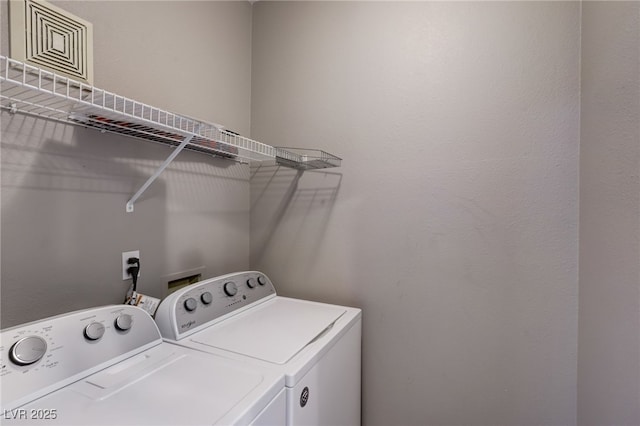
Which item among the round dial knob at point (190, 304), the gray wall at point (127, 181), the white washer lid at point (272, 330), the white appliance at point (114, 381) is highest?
the gray wall at point (127, 181)

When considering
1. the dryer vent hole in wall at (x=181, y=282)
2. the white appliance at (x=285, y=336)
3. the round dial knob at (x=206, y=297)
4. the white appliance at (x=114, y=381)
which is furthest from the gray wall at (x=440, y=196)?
the white appliance at (x=114, y=381)

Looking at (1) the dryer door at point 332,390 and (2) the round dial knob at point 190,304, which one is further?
(2) the round dial knob at point 190,304

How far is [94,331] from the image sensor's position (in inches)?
31.7

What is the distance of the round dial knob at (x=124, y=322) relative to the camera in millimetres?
861

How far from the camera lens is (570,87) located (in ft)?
3.64

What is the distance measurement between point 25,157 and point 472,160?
158 centimetres

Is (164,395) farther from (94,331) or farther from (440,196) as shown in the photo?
(440,196)

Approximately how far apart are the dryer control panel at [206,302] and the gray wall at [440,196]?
0.32 meters

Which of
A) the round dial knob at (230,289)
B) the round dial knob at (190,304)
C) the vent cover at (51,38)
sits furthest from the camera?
the round dial knob at (230,289)

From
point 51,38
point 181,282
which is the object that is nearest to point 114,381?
point 181,282

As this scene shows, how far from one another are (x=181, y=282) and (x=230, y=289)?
11.3 inches

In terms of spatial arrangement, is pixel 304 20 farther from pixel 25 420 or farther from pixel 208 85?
pixel 25 420

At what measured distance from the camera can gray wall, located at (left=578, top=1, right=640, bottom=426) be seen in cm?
81

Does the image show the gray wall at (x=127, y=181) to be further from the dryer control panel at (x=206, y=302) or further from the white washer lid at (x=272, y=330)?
the white washer lid at (x=272, y=330)
